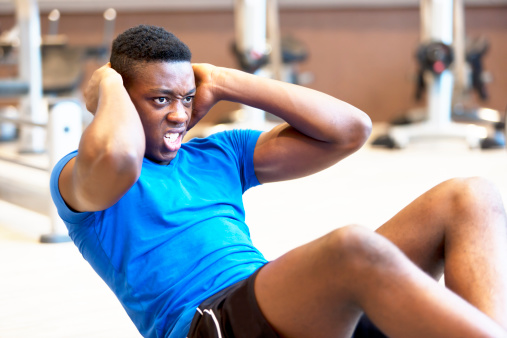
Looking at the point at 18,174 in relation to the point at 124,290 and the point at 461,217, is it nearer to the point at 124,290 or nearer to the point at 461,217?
the point at 124,290

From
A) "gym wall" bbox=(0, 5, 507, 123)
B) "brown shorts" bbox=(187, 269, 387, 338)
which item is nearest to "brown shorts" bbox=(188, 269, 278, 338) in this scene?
"brown shorts" bbox=(187, 269, 387, 338)

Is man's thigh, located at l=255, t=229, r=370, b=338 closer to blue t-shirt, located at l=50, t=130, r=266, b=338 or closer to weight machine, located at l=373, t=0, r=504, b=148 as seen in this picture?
blue t-shirt, located at l=50, t=130, r=266, b=338

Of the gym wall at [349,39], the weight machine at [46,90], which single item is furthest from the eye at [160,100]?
the gym wall at [349,39]

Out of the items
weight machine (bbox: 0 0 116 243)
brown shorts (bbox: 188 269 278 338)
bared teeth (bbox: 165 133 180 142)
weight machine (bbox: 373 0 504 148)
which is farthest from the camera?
weight machine (bbox: 373 0 504 148)

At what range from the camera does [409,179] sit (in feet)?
10.8

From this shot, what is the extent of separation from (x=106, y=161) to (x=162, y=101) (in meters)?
0.20

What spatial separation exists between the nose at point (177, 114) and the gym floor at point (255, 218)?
60cm

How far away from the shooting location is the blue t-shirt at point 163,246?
109 centimetres

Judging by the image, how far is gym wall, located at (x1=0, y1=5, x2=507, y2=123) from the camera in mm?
5770

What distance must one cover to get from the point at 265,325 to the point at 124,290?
10.6 inches

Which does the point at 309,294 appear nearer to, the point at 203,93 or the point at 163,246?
the point at 163,246

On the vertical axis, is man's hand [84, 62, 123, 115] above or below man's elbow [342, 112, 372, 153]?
above

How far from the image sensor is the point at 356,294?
92 cm

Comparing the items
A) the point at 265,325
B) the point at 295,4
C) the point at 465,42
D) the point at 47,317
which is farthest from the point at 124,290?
the point at 295,4
